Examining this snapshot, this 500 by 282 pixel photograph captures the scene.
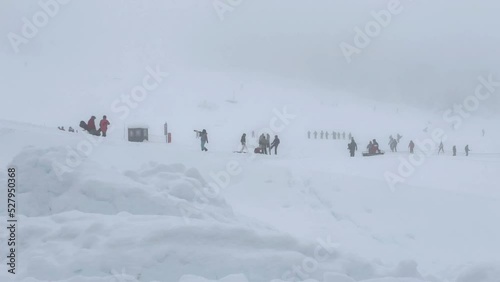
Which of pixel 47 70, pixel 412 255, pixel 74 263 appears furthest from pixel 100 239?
pixel 47 70

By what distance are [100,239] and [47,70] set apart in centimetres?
7487

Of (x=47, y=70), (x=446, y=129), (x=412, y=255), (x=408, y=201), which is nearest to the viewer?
(x=412, y=255)

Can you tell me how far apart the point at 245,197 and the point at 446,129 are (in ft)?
191

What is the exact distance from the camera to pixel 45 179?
966 cm

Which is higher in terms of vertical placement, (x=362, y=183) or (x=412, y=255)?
(x=362, y=183)

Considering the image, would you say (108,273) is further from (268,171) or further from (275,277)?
(268,171)

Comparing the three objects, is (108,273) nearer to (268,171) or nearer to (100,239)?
(100,239)

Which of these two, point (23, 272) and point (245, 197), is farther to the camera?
point (245, 197)

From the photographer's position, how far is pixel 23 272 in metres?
5.93

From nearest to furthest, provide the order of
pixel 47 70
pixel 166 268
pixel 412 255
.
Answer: pixel 166 268
pixel 412 255
pixel 47 70

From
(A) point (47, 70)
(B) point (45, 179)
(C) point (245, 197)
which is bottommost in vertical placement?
(C) point (245, 197)

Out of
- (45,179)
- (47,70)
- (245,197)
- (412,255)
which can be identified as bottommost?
(412,255)

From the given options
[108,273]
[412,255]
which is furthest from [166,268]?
[412,255]

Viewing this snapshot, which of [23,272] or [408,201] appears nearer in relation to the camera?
[23,272]
